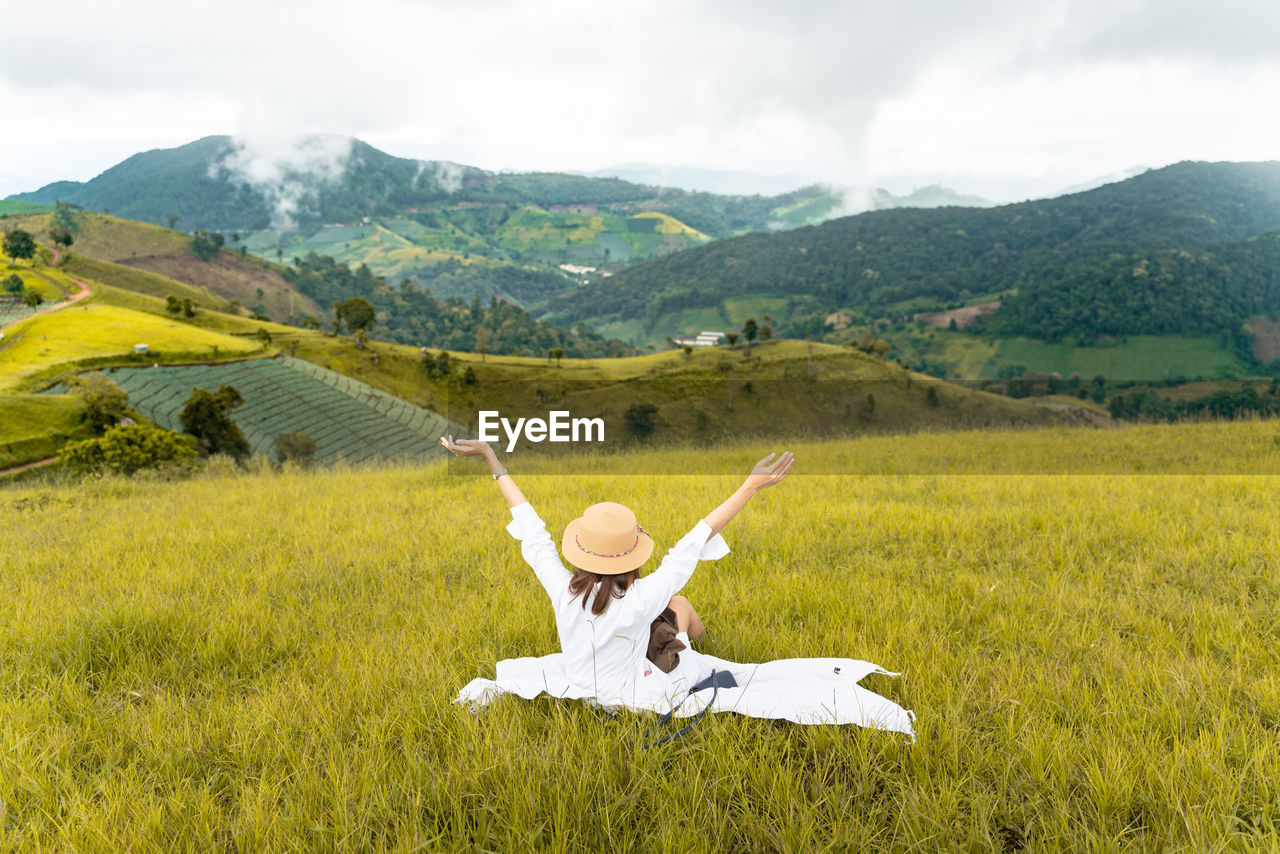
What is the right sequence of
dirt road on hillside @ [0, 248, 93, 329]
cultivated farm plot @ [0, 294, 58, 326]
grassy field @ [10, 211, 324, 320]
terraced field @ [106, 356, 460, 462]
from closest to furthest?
terraced field @ [106, 356, 460, 462] → cultivated farm plot @ [0, 294, 58, 326] → dirt road on hillside @ [0, 248, 93, 329] → grassy field @ [10, 211, 324, 320]

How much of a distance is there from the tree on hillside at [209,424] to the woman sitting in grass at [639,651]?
43835mm

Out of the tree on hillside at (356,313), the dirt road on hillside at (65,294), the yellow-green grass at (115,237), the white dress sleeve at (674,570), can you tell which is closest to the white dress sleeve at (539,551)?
the white dress sleeve at (674,570)

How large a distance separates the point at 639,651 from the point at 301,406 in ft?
275

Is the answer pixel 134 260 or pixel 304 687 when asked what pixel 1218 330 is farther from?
pixel 134 260

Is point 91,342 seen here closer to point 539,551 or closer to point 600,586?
point 539,551

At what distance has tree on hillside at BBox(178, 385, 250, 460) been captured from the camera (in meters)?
39.7

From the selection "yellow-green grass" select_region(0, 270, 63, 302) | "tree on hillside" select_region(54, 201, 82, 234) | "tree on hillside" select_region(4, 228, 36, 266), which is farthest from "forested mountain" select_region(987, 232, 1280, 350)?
"tree on hillside" select_region(54, 201, 82, 234)

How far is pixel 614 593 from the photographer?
9.59 feet

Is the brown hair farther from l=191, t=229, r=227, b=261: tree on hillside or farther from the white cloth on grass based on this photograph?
l=191, t=229, r=227, b=261: tree on hillside

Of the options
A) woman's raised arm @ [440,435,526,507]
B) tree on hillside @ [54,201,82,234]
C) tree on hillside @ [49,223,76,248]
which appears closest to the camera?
woman's raised arm @ [440,435,526,507]

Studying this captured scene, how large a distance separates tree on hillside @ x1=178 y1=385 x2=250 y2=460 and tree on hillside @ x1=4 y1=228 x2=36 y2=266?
8550 cm

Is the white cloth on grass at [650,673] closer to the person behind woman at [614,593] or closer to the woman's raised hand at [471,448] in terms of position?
the person behind woman at [614,593]

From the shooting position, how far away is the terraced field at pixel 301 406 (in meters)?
60.8

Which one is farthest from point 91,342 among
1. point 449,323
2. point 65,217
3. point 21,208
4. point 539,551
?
point 21,208
